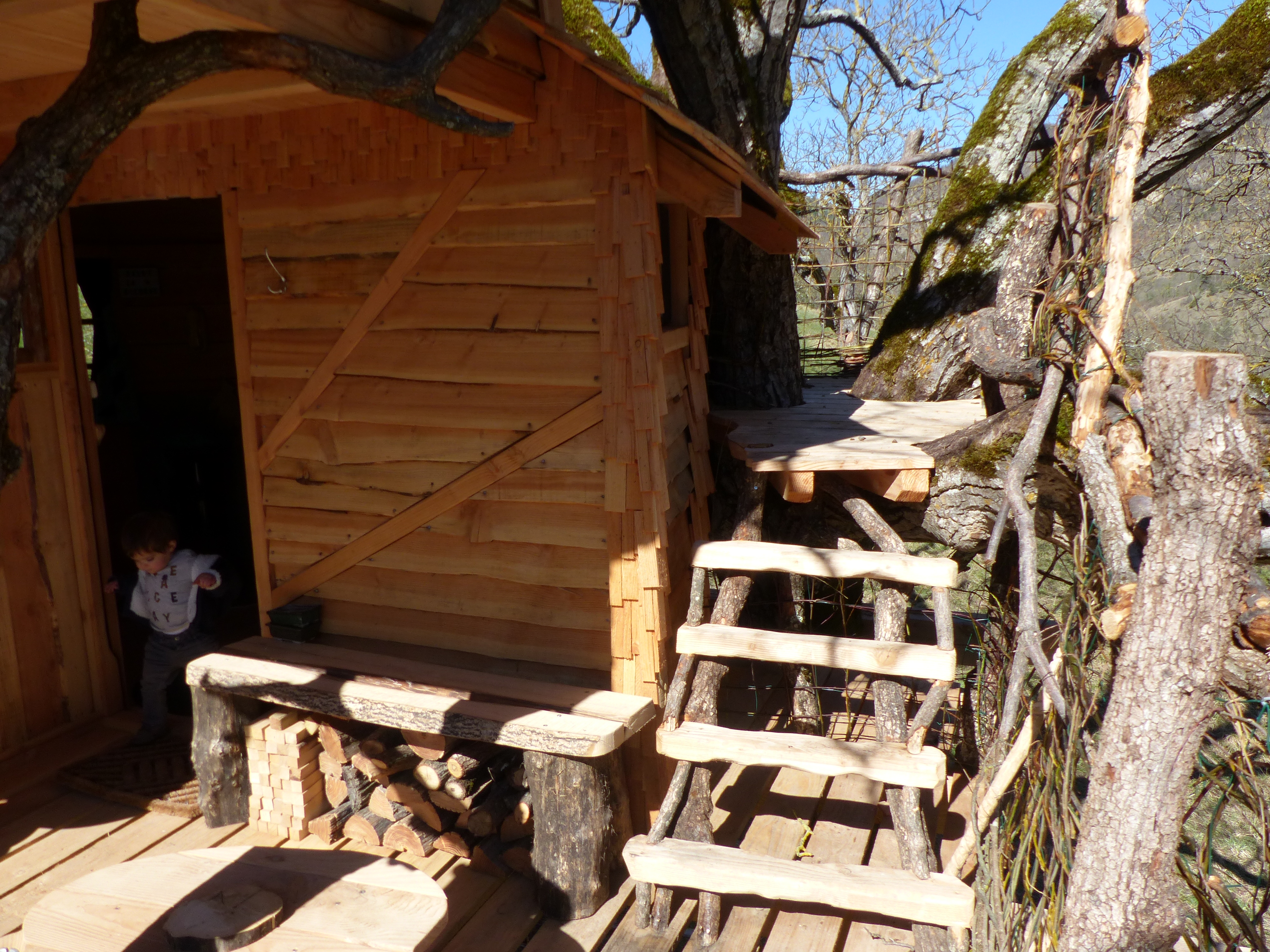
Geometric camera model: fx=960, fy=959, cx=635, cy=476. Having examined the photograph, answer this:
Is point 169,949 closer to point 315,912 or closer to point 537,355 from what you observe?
point 315,912

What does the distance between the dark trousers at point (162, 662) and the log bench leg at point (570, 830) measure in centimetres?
215

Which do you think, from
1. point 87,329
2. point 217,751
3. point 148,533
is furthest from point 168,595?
point 87,329

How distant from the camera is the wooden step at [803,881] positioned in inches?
126

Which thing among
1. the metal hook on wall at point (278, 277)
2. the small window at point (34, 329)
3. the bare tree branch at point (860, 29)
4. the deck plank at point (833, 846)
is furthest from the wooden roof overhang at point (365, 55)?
the bare tree branch at point (860, 29)

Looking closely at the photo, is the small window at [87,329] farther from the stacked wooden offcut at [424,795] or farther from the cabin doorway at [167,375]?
the stacked wooden offcut at [424,795]

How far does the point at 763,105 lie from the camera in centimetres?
596

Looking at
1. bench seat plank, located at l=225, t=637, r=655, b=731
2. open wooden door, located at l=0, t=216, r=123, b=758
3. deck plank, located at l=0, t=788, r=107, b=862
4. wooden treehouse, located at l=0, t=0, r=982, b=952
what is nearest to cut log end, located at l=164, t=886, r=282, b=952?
wooden treehouse, located at l=0, t=0, r=982, b=952

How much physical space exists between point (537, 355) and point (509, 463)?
48 centimetres

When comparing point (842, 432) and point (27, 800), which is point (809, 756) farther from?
point (27, 800)

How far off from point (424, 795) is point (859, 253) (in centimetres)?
1091

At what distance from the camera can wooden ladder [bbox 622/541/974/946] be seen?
130 inches

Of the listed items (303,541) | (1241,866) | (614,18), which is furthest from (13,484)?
(614,18)

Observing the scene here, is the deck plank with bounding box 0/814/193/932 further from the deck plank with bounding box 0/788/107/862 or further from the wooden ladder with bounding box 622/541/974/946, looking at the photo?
the wooden ladder with bounding box 622/541/974/946

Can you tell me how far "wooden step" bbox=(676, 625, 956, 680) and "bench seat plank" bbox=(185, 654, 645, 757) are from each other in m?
0.52
